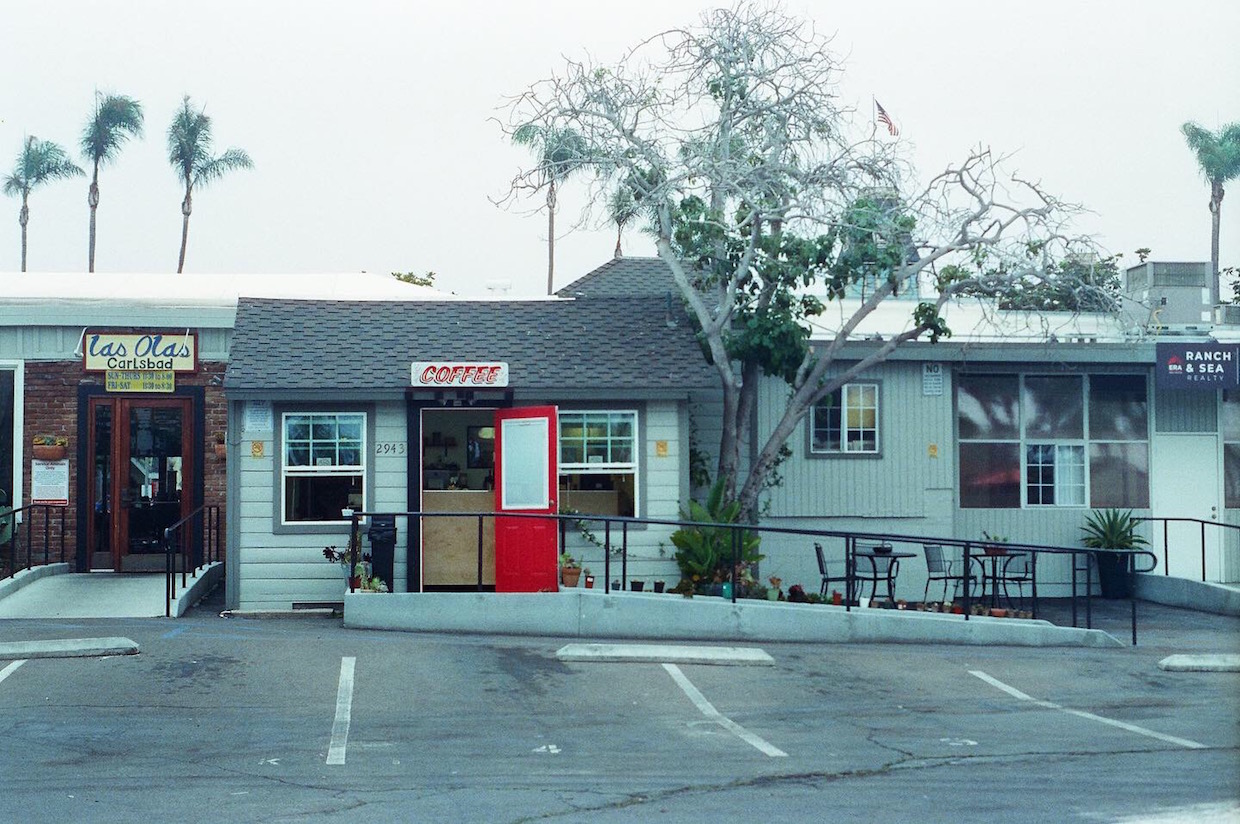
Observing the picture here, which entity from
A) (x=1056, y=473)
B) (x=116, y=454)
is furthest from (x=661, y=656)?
(x=1056, y=473)

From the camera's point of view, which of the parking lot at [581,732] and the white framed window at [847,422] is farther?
the white framed window at [847,422]

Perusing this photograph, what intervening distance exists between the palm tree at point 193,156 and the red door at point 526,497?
1559 inches

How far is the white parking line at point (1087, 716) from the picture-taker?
10055mm

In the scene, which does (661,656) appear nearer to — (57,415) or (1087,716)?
(1087,716)

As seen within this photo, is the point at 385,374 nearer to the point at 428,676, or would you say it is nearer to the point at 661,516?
the point at 661,516

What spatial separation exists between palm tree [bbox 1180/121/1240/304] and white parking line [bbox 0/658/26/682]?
39.0 meters

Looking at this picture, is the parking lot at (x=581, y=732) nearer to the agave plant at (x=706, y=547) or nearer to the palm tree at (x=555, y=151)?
the agave plant at (x=706, y=547)

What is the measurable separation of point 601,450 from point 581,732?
6830mm

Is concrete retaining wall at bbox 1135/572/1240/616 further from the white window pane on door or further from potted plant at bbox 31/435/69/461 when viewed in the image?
potted plant at bbox 31/435/69/461

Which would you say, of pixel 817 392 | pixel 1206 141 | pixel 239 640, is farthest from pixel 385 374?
pixel 1206 141

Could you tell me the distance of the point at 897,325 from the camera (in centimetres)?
2133

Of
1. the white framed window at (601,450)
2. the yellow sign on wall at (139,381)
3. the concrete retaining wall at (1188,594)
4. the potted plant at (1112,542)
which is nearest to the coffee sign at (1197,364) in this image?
the potted plant at (1112,542)

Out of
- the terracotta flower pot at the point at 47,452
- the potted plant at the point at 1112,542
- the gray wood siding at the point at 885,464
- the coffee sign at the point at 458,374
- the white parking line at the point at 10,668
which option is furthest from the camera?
the potted plant at the point at 1112,542

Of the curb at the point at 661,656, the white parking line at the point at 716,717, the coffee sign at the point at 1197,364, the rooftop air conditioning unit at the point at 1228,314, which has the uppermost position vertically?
the rooftop air conditioning unit at the point at 1228,314
